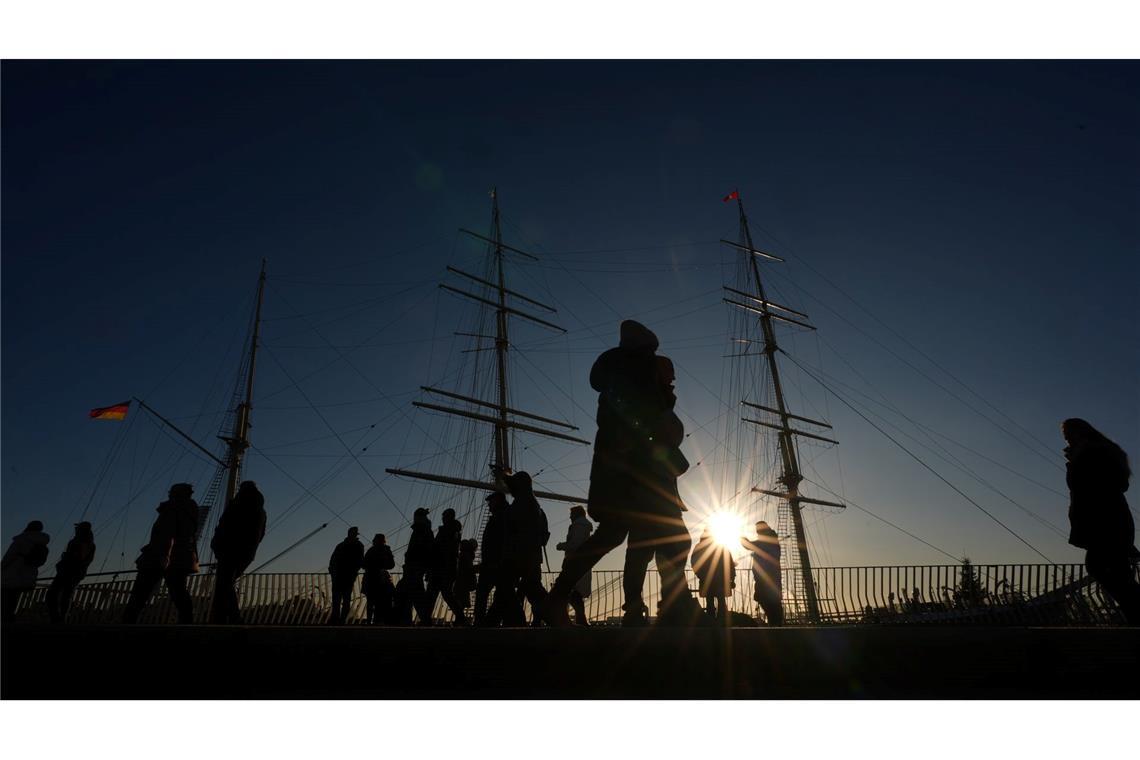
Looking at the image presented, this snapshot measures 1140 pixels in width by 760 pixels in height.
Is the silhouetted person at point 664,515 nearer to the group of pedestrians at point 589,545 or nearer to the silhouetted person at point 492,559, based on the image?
the group of pedestrians at point 589,545

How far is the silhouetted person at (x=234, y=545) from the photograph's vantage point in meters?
8.35

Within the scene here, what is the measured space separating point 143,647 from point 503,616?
14.6 ft

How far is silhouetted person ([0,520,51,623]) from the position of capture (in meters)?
9.58

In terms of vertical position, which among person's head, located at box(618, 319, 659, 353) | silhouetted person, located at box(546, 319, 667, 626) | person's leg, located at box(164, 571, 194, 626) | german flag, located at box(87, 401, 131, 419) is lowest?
person's leg, located at box(164, 571, 194, 626)

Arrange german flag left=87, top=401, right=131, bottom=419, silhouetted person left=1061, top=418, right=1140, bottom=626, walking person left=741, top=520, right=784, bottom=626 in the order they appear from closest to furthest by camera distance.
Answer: silhouetted person left=1061, top=418, right=1140, bottom=626
walking person left=741, top=520, right=784, bottom=626
german flag left=87, top=401, right=131, bottom=419

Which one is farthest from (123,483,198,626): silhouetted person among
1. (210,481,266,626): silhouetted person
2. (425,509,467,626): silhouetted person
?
(425,509,467,626): silhouetted person

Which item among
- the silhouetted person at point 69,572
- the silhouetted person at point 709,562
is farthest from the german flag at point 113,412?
the silhouetted person at point 709,562

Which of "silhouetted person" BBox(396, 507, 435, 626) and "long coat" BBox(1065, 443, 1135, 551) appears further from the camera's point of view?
"silhouetted person" BBox(396, 507, 435, 626)

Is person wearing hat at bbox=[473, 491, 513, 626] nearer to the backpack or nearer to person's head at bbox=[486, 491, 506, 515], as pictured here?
person's head at bbox=[486, 491, 506, 515]

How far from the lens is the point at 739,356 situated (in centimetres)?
5456

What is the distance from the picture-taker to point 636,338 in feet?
16.3

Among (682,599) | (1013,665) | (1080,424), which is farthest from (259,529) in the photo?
(1080,424)

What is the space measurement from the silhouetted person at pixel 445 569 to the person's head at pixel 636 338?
Result: 6704 mm

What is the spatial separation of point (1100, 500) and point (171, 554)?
405 inches
